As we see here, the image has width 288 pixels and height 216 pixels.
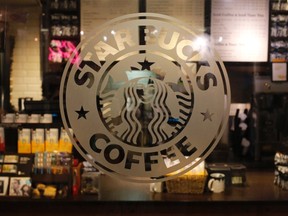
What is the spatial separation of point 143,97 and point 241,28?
1246 mm

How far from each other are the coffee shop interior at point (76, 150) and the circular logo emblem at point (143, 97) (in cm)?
14

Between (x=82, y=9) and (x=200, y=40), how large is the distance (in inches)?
41.3

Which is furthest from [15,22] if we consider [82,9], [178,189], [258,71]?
[258,71]

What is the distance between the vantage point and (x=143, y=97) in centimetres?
277

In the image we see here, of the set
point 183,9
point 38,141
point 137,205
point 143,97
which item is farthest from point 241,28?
point 38,141

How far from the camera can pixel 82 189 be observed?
3051 mm

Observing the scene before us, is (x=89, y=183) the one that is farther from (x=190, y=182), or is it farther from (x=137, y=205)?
(x=190, y=182)

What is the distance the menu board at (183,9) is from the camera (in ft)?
9.45

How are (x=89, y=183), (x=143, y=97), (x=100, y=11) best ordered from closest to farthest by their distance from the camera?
(x=143, y=97) → (x=89, y=183) → (x=100, y=11)

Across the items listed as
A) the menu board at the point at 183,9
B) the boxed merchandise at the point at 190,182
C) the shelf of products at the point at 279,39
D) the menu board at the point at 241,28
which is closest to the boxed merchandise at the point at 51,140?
the boxed merchandise at the point at 190,182

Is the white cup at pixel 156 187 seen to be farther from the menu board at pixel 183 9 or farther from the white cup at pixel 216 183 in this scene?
the menu board at pixel 183 9

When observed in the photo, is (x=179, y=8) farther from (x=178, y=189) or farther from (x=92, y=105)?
(x=178, y=189)

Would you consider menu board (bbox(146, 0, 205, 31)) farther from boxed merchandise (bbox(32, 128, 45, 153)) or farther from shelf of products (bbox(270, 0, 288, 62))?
boxed merchandise (bbox(32, 128, 45, 153))

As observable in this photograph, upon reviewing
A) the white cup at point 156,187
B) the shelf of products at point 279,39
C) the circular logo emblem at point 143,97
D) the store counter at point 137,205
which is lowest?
the store counter at point 137,205
